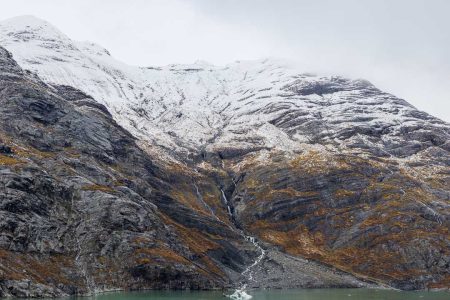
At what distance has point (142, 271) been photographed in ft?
481

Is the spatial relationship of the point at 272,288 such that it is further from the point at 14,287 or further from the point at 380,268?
the point at 14,287

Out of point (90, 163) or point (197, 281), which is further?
point (90, 163)

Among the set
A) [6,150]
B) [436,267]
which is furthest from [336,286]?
[6,150]

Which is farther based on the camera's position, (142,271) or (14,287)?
(142,271)

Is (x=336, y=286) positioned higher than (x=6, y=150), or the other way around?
(x=6, y=150)

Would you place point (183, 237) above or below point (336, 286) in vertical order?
above

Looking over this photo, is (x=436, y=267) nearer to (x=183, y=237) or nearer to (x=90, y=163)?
(x=183, y=237)

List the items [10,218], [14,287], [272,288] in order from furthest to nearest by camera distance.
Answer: [272,288]
[10,218]
[14,287]

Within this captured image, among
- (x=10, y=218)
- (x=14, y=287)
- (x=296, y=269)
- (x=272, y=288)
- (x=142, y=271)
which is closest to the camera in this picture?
(x=14, y=287)

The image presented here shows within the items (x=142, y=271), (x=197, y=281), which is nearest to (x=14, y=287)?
(x=142, y=271)

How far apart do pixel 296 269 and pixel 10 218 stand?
9323 centimetres

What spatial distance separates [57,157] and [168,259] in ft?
196

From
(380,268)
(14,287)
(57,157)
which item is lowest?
(380,268)

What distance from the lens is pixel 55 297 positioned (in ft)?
390
